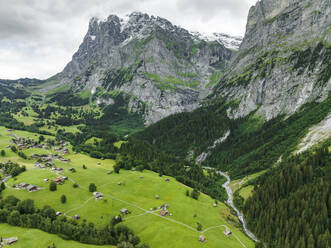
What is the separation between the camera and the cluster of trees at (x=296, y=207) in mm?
82881

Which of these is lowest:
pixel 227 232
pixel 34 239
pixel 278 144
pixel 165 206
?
pixel 227 232

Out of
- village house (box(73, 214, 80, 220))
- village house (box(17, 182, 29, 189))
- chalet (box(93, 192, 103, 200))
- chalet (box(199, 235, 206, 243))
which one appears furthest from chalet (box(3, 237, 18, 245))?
chalet (box(199, 235, 206, 243))

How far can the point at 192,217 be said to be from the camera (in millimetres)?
98250

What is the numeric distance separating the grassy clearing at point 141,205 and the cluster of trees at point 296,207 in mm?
Answer: 11642

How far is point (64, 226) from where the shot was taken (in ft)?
259

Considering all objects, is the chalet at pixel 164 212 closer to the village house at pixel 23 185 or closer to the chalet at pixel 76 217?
the chalet at pixel 76 217

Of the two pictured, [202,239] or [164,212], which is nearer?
[202,239]

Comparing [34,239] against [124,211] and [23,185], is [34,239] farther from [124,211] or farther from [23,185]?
[23,185]

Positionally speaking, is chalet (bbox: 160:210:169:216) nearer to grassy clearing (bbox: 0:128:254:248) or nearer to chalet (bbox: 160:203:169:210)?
grassy clearing (bbox: 0:128:254:248)

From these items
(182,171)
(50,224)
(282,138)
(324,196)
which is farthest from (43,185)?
(282,138)

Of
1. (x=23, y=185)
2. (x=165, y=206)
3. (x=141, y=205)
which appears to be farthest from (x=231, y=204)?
(x=23, y=185)

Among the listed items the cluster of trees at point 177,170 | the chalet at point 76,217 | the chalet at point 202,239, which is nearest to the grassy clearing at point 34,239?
the chalet at point 76,217

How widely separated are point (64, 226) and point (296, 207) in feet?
324

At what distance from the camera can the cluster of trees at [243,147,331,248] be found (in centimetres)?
8288
